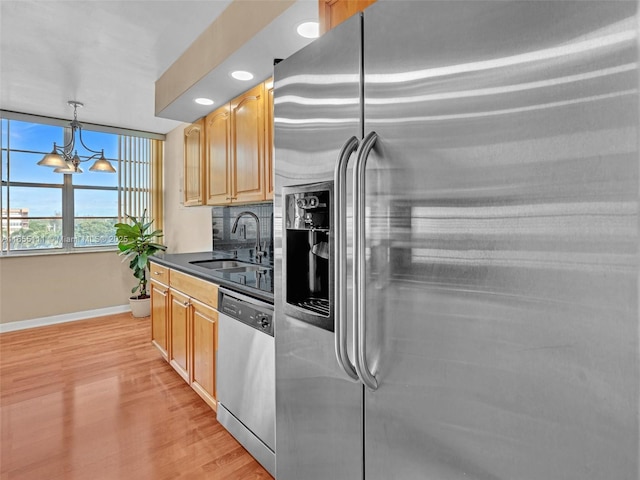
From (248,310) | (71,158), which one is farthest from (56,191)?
(248,310)

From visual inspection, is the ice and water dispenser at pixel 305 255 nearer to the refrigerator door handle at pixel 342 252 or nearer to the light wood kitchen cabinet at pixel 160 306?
the refrigerator door handle at pixel 342 252

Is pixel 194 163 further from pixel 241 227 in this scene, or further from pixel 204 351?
pixel 204 351

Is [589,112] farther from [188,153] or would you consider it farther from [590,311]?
[188,153]

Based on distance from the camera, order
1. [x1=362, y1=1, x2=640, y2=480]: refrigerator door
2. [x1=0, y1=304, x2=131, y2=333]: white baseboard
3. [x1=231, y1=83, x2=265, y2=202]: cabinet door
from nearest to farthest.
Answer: [x1=362, y1=1, x2=640, y2=480]: refrigerator door → [x1=231, y1=83, x2=265, y2=202]: cabinet door → [x1=0, y1=304, x2=131, y2=333]: white baseboard

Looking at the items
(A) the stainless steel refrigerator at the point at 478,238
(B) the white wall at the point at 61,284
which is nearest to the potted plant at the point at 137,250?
(B) the white wall at the point at 61,284

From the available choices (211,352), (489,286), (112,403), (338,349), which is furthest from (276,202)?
(112,403)

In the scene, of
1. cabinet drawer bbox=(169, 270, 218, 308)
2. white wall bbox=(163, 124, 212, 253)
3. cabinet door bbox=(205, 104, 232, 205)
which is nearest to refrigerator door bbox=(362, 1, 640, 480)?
cabinet drawer bbox=(169, 270, 218, 308)

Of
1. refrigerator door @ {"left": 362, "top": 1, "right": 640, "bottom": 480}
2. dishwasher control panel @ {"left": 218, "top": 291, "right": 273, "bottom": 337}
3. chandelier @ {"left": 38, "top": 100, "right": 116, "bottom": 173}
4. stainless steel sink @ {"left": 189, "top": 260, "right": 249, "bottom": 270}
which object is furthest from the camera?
Result: chandelier @ {"left": 38, "top": 100, "right": 116, "bottom": 173}

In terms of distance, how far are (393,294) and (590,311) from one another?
0.38 metres

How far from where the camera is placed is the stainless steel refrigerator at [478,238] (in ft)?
1.82

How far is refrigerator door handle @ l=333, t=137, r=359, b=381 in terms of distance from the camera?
0.94 metres

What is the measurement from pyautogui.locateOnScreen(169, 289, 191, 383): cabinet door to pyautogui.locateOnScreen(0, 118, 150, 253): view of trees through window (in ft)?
8.92

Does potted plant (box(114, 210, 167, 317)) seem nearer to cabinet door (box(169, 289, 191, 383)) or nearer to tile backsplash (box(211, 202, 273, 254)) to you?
tile backsplash (box(211, 202, 273, 254))

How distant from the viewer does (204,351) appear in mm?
2230
